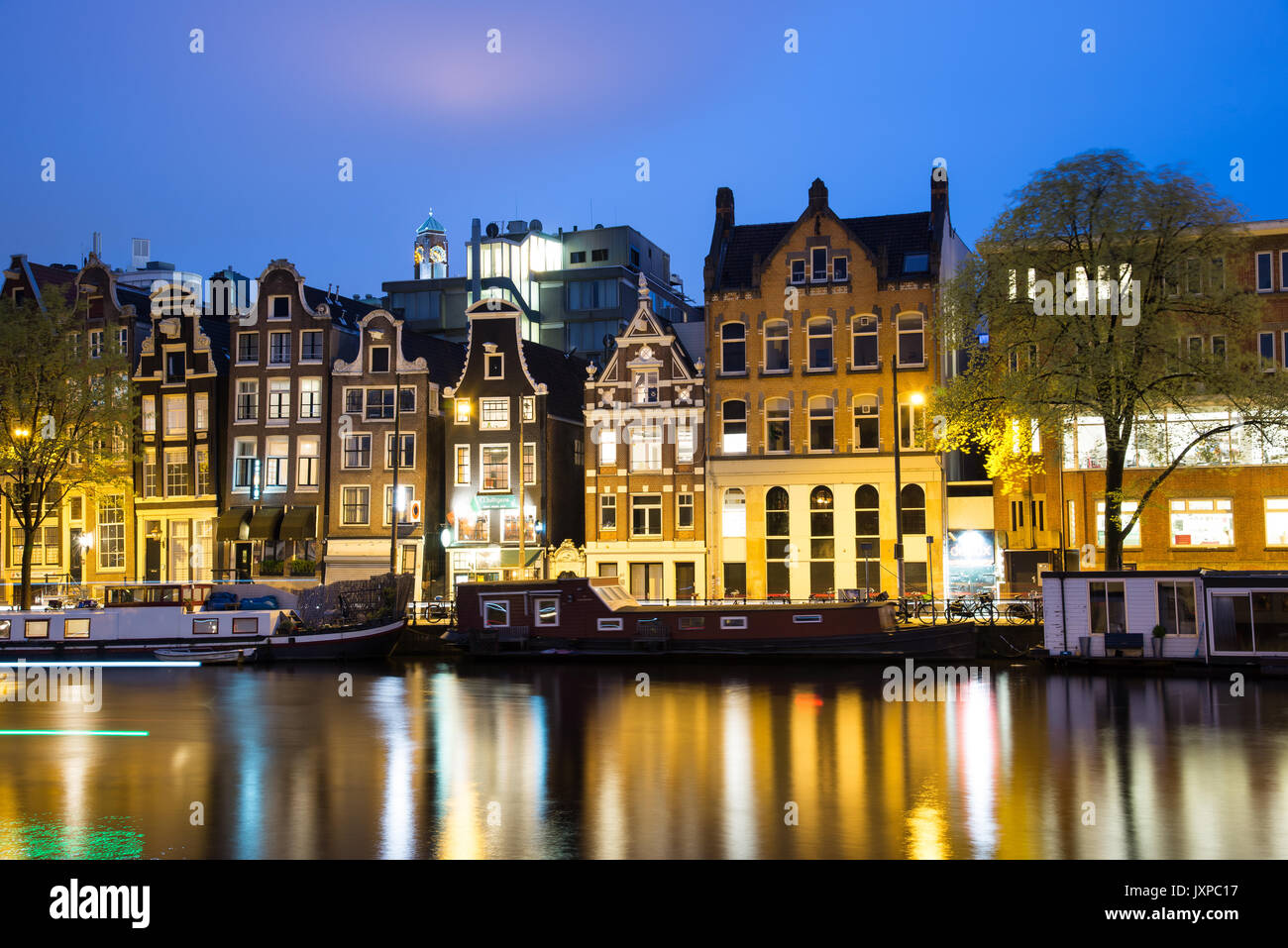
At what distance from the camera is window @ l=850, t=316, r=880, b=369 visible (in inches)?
2682

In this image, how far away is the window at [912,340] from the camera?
67312 millimetres

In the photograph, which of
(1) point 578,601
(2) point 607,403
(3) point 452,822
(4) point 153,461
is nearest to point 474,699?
(1) point 578,601

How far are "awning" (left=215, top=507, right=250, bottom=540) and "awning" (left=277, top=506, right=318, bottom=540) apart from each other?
2.41m

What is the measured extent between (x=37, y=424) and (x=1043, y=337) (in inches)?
1993

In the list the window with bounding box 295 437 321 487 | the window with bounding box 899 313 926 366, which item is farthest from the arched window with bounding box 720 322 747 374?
the window with bounding box 295 437 321 487

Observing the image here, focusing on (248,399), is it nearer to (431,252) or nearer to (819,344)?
(819,344)

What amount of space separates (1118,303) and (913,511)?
2237 centimetres

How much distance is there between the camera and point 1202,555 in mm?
61375

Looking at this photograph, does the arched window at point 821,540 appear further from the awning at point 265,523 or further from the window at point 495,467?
the awning at point 265,523

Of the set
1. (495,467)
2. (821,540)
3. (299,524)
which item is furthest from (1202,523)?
(299,524)

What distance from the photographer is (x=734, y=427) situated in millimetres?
70625

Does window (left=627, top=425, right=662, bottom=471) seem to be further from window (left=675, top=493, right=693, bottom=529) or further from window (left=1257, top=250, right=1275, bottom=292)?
window (left=1257, top=250, right=1275, bottom=292)

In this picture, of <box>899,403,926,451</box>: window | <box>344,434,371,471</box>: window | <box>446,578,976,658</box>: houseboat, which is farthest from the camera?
<box>344,434,371,471</box>: window
